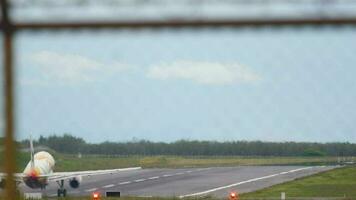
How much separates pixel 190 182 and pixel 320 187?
11191mm

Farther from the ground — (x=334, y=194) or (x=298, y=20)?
(x=298, y=20)

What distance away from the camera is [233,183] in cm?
4328

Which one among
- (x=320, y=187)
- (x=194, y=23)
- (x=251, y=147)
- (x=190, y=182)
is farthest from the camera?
(x=190, y=182)

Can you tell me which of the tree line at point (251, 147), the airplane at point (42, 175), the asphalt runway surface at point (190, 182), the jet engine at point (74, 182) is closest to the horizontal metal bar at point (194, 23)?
the tree line at point (251, 147)

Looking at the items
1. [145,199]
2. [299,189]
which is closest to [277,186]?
[299,189]

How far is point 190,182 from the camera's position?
4503 cm

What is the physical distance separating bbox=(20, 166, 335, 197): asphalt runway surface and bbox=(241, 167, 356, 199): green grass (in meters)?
1.24

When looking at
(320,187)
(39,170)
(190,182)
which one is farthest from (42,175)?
(320,187)

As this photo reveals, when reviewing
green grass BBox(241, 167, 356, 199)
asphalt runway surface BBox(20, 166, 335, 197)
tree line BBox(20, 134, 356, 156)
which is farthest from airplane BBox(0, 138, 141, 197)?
tree line BBox(20, 134, 356, 156)

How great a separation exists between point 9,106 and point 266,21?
1.42 meters

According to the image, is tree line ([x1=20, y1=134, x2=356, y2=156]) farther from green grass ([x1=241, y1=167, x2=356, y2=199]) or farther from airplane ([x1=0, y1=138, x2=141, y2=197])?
airplane ([x1=0, y1=138, x2=141, y2=197])

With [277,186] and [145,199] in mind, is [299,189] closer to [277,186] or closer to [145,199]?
[277,186]

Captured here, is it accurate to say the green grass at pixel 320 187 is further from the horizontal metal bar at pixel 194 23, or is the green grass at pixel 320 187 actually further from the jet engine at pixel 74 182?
the horizontal metal bar at pixel 194 23

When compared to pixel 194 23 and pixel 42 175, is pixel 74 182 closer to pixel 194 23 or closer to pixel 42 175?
pixel 42 175
